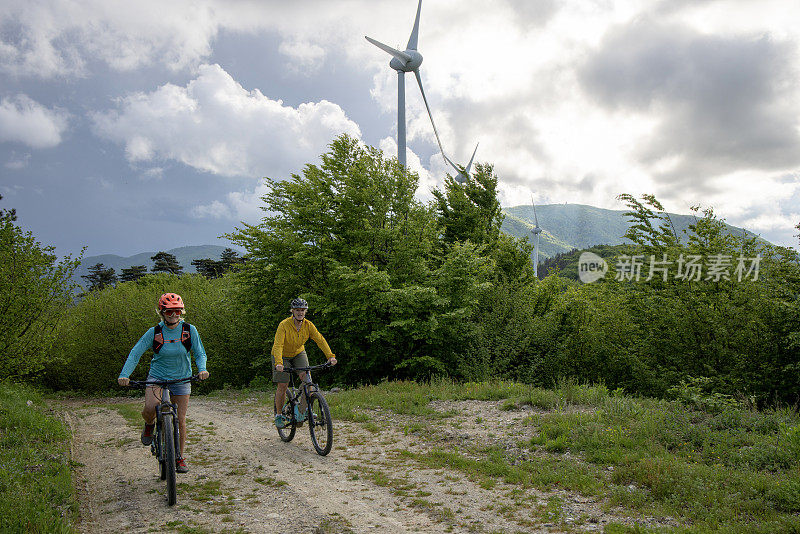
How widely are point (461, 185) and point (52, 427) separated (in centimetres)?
2581

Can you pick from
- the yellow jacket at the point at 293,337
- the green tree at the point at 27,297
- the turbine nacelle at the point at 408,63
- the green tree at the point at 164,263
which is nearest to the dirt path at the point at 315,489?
the yellow jacket at the point at 293,337

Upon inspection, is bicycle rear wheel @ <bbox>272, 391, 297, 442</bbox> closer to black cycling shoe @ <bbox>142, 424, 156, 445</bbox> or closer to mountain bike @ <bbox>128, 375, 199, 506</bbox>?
mountain bike @ <bbox>128, 375, 199, 506</bbox>

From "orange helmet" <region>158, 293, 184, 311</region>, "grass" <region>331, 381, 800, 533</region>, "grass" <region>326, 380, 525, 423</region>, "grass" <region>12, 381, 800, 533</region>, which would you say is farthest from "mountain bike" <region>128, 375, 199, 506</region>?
"grass" <region>326, 380, 525, 423</region>

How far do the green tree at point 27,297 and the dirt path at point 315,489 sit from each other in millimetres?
7183

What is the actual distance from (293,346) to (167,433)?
2803 mm

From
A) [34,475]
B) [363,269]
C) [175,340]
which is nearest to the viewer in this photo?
[175,340]

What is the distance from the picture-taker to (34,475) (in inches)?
258

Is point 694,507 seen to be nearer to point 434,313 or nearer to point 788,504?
point 788,504

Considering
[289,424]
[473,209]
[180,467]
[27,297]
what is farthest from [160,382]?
[473,209]

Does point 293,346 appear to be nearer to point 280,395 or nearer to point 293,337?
point 293,337

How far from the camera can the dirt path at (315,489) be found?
17.1 feet

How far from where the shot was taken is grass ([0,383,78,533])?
493cm

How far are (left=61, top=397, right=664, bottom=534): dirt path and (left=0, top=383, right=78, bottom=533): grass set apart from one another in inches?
11.4

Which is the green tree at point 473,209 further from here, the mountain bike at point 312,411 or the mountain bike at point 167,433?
the mountain bike at point 167,433
